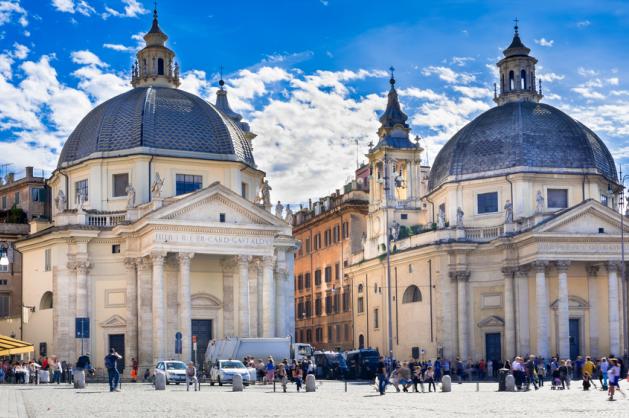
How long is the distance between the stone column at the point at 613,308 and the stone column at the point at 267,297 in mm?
21791

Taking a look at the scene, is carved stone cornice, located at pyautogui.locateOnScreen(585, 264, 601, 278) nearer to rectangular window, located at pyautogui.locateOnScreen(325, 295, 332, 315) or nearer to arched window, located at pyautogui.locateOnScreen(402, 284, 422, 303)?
arched window, located at pyautogui.locateOnScreen(402, 284, 422, 303)

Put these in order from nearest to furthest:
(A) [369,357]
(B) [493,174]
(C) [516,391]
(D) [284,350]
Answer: (C) [516,391] → (D) [284,350] → (A) [369,357] → (B) [493,174]

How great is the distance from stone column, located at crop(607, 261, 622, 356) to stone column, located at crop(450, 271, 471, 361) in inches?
382

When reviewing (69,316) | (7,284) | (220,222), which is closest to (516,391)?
(220,222)

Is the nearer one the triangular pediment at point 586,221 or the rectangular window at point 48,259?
the rectangular window at point 48,259

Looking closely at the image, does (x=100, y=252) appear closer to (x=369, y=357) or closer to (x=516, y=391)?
(x=369, y=357)

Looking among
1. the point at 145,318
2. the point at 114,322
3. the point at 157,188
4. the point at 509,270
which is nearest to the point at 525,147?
the point at 509,270

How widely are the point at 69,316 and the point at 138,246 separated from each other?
5.97 meters

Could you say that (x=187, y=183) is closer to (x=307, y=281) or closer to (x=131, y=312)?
(x=131, y=312)

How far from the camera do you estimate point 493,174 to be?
77.8 meters

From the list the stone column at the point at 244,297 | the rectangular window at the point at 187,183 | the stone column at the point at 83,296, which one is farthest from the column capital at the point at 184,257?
the stone column at the point at 83,296

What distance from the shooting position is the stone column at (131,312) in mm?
66062

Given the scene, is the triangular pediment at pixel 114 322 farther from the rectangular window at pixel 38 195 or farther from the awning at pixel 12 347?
the rectangular window at pixel 38 195

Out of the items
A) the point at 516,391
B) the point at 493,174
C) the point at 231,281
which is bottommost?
the point at 516,391
